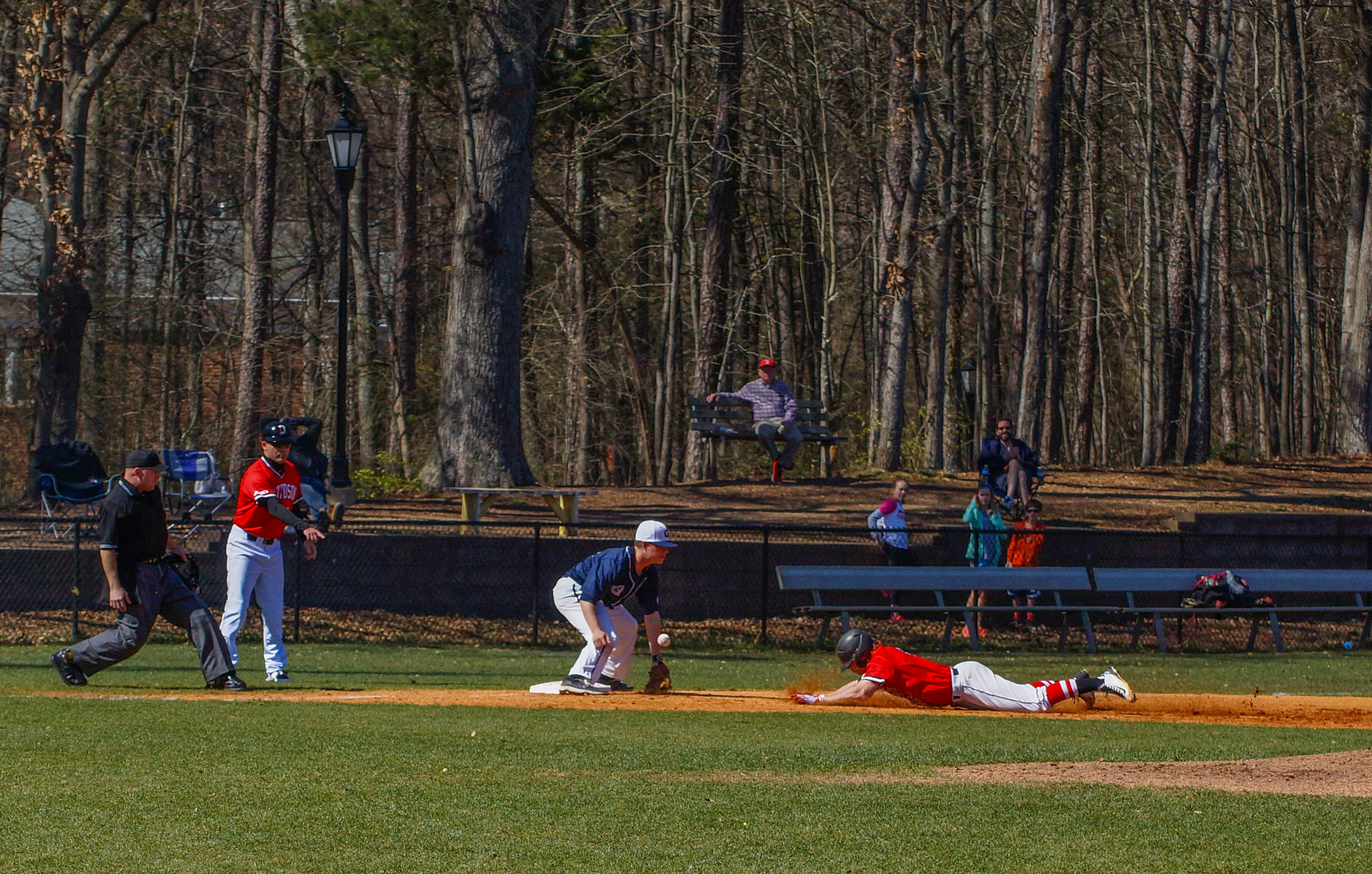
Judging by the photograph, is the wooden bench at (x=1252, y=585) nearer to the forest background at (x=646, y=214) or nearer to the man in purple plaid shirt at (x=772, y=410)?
the man in purple plaid shirt at (x=772, y=410)

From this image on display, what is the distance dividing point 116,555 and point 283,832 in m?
5.24

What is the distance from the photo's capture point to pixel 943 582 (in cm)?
1772

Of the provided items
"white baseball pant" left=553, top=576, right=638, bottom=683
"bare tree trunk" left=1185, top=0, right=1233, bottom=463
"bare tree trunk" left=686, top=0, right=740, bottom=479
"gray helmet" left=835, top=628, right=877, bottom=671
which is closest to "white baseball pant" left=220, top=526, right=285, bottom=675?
"white baseball pant" left=553, top=576, right=638, bottom=683

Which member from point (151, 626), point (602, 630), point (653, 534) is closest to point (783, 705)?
point (602, 630)

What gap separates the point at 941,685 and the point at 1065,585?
6977 mm

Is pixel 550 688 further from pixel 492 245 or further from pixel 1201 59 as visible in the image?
pixel 1201 59

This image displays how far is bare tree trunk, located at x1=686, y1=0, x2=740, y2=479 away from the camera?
2842 centimetres

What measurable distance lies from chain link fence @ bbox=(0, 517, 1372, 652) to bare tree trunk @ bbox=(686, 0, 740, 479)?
8.85 m

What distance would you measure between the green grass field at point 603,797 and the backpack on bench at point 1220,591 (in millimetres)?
7574

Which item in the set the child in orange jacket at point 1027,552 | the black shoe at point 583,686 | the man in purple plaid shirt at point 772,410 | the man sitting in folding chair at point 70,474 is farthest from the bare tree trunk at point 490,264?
the black shoe at point 583,686

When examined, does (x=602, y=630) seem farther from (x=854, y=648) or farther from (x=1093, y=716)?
(x=1093, y=716)

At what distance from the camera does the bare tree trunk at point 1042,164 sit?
26.7m

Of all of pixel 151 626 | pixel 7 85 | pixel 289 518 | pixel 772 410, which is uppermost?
pixel 7 85

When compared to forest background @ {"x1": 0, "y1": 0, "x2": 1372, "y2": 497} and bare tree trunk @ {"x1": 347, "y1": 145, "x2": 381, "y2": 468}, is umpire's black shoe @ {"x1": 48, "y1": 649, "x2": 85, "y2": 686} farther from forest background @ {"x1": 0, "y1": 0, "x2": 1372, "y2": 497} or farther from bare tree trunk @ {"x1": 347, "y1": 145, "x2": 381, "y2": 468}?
bare tree trunk @ {"x1": 347, "y1": 145, "x2": 381, "y2": 468}
